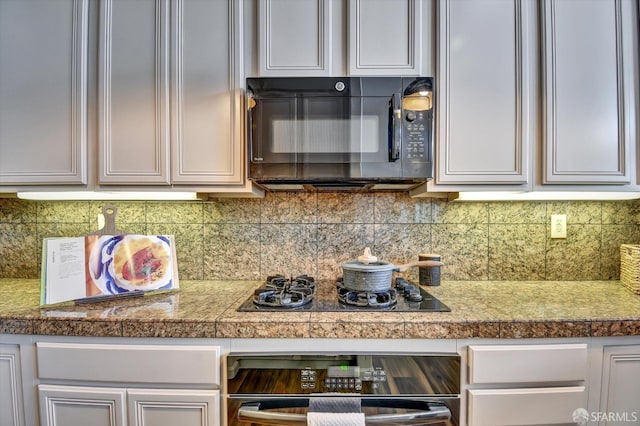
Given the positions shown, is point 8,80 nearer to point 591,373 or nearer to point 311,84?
point 311,84

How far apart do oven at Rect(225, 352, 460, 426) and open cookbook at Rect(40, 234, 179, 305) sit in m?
0.58

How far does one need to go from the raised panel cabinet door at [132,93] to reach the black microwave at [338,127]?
1.41 feet

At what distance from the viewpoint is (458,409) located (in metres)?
0.98

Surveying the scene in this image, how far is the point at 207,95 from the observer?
1.28 m

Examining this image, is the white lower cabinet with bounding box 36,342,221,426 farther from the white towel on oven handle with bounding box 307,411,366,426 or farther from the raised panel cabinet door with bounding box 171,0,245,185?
the raised panel cabinet door with bounding box 171,0,245,185

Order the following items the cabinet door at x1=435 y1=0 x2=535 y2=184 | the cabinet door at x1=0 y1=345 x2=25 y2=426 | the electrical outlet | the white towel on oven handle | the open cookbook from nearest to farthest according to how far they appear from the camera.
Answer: the white towel on oven handle → the cabinet door at x1=0 y1=345 x2=25 y2=426 → the open cookbook → the cabinet door at x1=435 y1=0 x2=535 y2=184 → the electrical outlet

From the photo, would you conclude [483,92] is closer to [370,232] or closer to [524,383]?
[370,232]

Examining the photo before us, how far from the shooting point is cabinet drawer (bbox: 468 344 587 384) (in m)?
0.98

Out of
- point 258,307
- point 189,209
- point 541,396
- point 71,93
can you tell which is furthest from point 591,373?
point 71,93

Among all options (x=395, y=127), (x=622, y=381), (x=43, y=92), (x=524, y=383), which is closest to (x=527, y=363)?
(x=524, y=383)

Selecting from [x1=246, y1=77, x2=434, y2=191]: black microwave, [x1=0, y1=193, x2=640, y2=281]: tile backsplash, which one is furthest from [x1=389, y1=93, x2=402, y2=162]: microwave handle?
[x1=0, y1=193, x2=640, y2=281]: tile backsplash

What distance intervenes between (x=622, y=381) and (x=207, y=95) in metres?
1.86

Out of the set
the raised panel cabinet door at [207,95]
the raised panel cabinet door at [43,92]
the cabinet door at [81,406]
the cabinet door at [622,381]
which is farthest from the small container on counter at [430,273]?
the raised panel cabinet door at [43,92]

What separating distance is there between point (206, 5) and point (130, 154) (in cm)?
71
